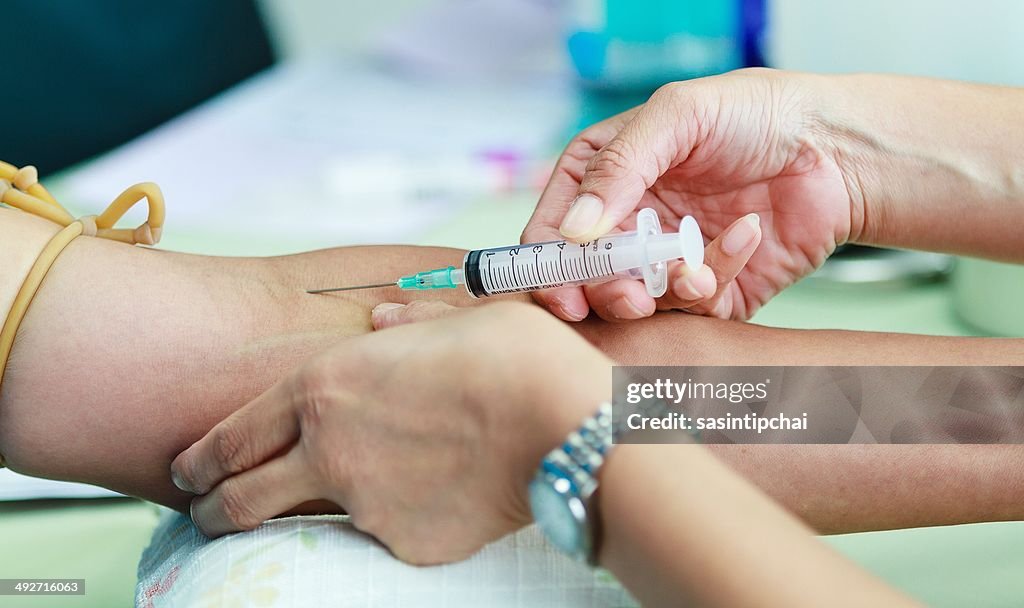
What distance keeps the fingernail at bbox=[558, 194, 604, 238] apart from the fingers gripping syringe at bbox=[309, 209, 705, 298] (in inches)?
0.9

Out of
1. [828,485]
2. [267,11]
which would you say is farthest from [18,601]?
[267,11]

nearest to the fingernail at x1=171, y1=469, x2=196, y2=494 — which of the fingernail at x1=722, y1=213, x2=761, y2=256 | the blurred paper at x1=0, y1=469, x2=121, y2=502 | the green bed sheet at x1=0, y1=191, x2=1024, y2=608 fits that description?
the green bed sheet at x1=0, y1=191, x2=1024, y2=608

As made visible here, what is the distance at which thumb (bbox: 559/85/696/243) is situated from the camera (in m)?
Result: 0.96

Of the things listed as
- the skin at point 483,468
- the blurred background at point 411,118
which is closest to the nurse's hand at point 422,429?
the skin at point 483,468

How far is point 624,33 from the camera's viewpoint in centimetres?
244

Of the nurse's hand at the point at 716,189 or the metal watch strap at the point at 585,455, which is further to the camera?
the nurse's hand at the point at 716,189

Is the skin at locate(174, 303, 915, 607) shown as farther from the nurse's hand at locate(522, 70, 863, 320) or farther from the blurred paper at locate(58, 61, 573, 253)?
the blurred paper at locate(58, 61, 573, 253)

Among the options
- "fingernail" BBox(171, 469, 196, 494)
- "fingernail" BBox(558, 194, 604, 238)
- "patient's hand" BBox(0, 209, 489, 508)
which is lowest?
"fingernail" BBox(171, 469, 196, 494)

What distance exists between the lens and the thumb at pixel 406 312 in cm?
90

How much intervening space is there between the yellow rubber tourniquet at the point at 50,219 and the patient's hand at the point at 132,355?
12mm

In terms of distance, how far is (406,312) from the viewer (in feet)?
3.06

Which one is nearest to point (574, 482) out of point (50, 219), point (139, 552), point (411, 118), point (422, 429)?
point (422, 429)

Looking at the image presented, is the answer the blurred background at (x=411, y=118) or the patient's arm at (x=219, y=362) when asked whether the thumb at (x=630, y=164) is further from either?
the blurred background at (x=411, y=118)

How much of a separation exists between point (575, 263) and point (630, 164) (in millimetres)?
128
